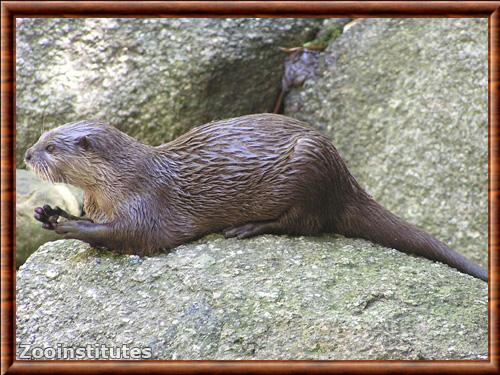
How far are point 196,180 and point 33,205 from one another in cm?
91

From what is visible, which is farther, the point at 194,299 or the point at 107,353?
the point at 194,299

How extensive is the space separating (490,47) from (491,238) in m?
0.57

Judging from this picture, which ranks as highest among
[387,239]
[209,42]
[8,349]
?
[209,42]

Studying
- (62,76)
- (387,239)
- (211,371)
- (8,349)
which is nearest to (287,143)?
(387,239)

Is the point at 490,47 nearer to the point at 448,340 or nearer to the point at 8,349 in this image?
the point at 448,340

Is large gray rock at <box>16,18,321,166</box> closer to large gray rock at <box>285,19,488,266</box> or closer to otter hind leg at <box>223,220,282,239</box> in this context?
large gray rock at <box>285,19,488,266</box>

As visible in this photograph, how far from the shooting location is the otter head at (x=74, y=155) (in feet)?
8.79

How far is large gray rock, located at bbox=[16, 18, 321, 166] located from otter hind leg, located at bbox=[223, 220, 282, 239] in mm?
1200

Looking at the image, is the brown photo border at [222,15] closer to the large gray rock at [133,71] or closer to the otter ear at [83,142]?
the otter ear at [83,142]

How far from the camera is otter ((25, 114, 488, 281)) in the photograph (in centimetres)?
269

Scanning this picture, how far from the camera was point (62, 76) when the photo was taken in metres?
3.80

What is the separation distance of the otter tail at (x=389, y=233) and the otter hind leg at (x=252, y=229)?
249 mm

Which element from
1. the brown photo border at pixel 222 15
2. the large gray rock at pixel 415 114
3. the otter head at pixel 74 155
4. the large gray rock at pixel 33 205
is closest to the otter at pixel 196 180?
the otter head at pixel 74 155

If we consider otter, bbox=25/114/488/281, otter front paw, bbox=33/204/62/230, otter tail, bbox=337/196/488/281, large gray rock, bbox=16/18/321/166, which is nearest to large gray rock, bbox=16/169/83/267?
large gray rock, bbox=16/18/321/166
